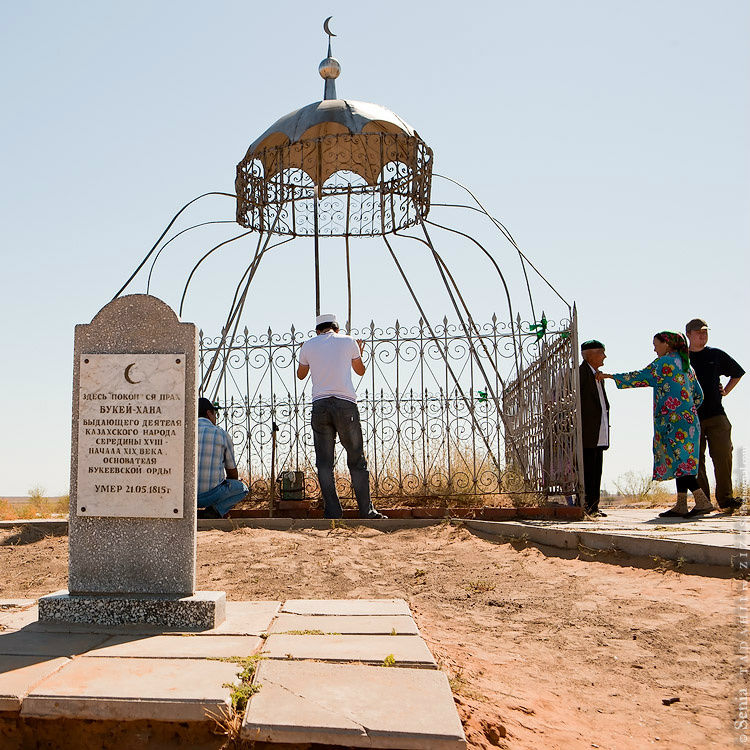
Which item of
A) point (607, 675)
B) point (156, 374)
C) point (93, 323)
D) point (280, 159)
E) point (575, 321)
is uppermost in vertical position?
point (280, 159)

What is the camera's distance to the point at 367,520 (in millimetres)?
7652

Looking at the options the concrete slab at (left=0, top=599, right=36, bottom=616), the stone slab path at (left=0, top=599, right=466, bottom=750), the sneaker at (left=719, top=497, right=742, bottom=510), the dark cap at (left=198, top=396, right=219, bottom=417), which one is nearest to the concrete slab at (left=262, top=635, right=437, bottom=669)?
the stone slab path at (left=0, top=599, right=466, bottom=750)

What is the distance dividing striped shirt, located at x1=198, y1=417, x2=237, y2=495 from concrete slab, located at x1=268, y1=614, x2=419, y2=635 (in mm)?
3862

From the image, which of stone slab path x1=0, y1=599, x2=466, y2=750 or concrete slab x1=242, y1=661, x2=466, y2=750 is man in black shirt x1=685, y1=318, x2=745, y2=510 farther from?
concrete slab x1=242, y1=661, x2=466, y2=750

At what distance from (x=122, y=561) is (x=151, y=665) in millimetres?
1079

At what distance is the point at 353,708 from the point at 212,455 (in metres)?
5.27

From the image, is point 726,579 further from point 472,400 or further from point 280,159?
point 280,159

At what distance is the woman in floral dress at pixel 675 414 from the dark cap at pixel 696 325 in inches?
36.6

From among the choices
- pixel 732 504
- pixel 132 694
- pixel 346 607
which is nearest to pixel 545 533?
pixel 732 504

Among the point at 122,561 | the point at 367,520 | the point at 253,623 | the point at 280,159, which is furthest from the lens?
the point at 280,159

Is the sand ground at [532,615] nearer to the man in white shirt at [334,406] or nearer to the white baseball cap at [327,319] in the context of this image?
the man in white shirt at [334,406]

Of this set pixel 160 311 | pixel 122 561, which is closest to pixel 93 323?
pixel 160 311

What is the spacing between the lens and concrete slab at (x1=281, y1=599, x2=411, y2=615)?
13.0 feet

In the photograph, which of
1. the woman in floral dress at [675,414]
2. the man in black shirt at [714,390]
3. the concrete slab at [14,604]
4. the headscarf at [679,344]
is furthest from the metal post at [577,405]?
the concrete slab at [14,604]
